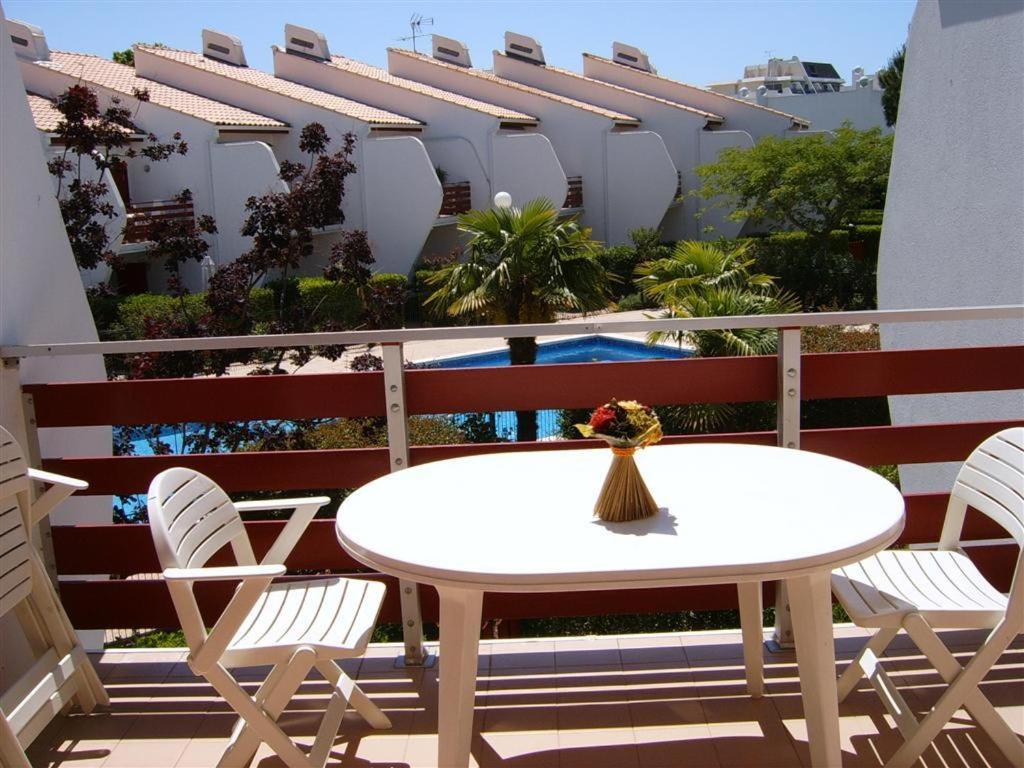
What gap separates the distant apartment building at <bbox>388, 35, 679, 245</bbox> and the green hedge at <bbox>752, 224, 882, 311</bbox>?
4.57 meters

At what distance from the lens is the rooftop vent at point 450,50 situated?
106ft

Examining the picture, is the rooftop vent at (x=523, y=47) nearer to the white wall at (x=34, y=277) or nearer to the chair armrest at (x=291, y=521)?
the white wall at (x=34, y=277)

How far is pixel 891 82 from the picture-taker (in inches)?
1496

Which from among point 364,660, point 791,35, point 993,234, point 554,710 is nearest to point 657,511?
point 554,710

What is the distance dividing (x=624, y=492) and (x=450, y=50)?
105 ft

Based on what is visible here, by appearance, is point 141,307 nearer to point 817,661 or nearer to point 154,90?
point 154,90

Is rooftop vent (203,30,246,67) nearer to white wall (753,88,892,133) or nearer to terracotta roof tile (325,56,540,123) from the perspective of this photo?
terracotta roof tile (325,56,540,123)

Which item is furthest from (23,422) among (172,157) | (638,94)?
(638,94)

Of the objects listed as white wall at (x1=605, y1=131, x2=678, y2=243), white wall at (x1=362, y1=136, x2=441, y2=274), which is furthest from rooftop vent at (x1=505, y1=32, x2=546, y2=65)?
white wall at (x1=362, y1=136, x2=441, y2=274)

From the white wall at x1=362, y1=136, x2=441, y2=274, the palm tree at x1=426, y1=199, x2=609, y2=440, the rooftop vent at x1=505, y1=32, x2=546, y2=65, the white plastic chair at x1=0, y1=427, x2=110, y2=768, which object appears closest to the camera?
the white plastic chair at x1=0, y1=427, x2=110, y2=768

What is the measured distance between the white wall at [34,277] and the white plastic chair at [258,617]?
1.11m

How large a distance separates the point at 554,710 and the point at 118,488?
5.72ft

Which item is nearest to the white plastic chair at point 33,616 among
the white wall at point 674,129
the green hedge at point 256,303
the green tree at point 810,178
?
the green hedge at point 256,303

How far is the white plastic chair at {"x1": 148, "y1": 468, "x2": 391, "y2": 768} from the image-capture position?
2467 mm
